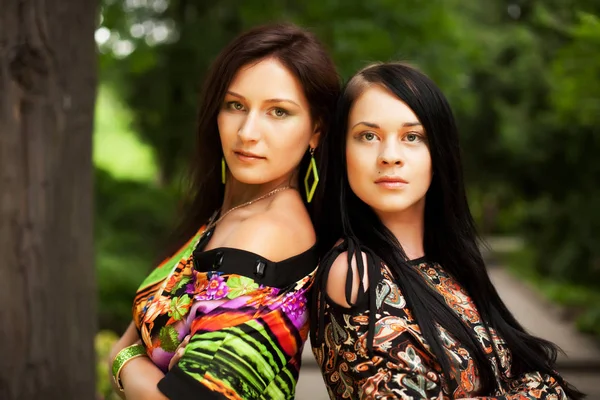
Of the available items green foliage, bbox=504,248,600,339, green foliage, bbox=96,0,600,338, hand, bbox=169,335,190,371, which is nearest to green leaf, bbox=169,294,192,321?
hand, bbox=169,335,190,371

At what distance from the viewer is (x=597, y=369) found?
8.00 meters

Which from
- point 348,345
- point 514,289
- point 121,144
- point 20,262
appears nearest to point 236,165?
point 348,345

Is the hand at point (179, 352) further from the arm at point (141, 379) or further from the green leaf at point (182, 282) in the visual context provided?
the green leaf at point (182, 282)

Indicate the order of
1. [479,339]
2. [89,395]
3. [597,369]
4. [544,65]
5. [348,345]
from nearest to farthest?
1. [348,345]
2. [479,339]
3. [89,395]
4. [597,369]
5. [544,65]

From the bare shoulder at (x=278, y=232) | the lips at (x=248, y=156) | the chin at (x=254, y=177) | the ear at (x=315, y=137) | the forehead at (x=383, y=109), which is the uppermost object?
the forehead at (x=383, y=109)

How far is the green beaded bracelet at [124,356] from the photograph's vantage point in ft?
7.39

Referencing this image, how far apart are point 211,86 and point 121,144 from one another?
85.5ft

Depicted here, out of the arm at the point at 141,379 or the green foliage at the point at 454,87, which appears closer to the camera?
the arm at the point at 141,379

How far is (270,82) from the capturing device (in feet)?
7.00

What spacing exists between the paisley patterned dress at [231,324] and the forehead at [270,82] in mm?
469

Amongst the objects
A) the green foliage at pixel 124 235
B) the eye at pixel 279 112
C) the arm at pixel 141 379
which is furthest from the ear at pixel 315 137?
the green foliage at pixel 124 235

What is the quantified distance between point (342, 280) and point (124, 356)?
2.57 ft

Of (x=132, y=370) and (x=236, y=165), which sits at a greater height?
(x=236, y=165)

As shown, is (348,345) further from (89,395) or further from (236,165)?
(89,395)
